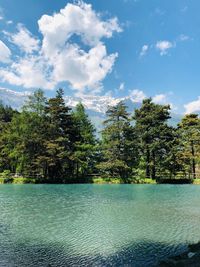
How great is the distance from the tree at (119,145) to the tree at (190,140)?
28.4 ft

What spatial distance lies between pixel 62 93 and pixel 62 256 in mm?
49226

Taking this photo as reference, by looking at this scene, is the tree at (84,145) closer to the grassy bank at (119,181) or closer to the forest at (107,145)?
the forest at (107,145)

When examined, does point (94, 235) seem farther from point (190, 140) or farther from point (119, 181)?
point (190, 140)

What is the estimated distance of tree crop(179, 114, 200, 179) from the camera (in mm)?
51625

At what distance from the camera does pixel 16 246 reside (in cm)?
1113

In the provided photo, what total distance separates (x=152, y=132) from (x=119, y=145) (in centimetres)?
607

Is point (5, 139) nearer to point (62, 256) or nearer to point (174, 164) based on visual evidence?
point (174, 164)

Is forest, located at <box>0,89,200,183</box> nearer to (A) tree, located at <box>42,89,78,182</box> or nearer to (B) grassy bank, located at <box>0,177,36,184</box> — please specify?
(A) tree, located at <box>42,89,78,182</box>

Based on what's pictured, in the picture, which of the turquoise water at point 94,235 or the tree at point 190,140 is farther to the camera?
the tree at point 190,140

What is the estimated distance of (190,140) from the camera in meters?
52.3

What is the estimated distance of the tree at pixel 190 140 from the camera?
51625mm

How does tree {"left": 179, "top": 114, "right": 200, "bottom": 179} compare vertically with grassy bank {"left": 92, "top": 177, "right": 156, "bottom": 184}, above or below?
above

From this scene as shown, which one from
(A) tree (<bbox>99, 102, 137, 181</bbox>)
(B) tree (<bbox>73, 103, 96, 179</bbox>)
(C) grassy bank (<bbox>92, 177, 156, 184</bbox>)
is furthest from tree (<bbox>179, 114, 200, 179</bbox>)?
(B) tree (<bbox>73, 103, 96, 179</bbox>)

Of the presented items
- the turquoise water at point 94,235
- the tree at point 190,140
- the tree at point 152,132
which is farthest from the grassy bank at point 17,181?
the turquoise water at point 94,235
